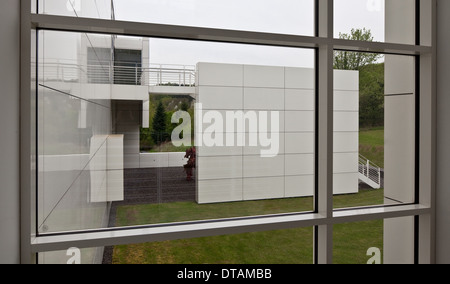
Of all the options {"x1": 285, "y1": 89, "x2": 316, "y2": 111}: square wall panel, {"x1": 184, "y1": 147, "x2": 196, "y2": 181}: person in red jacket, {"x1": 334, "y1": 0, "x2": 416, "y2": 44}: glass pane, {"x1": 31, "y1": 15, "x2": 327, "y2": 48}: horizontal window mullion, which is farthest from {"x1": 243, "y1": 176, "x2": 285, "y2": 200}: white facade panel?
{"x1": 334, "y1": 0, "x2": 416, "y2": 44}: glass pane

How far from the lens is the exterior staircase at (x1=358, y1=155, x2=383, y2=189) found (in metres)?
2.05

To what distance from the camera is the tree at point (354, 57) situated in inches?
77.7

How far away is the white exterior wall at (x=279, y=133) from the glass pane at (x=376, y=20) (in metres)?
0.27

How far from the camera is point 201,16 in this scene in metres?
1.74

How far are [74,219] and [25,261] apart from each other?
24 centimetres

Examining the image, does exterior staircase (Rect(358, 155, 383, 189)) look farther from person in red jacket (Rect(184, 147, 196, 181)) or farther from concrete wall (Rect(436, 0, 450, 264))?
person in red jacket (Rect(184, 147, 196, 181))

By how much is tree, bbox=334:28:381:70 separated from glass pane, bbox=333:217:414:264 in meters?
0.91

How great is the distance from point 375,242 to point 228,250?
0.93 m

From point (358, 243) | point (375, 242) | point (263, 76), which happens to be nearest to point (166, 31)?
point (263, 76)

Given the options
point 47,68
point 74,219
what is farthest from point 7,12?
point 74,219

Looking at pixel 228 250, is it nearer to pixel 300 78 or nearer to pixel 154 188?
pixel 154 188

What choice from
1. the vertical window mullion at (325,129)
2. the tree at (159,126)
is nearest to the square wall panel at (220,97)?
the tree at (159,126)

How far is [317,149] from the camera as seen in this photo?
191 centimetres

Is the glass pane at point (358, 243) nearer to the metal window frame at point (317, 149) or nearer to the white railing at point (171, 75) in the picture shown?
the metal window frame at point (317, 149)
